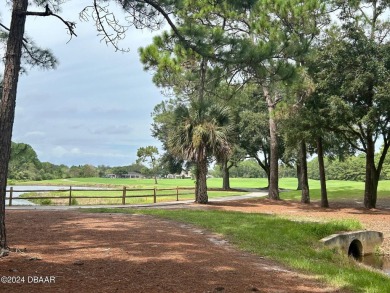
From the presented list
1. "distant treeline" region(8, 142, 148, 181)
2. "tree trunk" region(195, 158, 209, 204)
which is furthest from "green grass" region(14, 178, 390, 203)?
"tree trunk" region(195, 158, 209, 204)

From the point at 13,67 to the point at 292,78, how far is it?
23.6 ft

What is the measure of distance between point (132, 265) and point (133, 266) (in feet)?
0.22

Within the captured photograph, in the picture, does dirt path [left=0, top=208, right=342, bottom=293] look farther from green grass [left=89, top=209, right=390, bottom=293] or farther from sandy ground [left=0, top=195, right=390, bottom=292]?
green grass [left=89, top=209, right=390, bottom=293]

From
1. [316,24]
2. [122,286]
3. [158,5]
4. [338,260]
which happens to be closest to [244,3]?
[158,5]

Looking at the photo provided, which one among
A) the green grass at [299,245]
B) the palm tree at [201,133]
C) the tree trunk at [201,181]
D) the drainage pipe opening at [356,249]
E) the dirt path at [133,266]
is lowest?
the drainage pipe opening at [356,249]

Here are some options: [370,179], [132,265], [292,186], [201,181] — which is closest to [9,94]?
[132,265]

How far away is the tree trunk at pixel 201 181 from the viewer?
20312 millimetres

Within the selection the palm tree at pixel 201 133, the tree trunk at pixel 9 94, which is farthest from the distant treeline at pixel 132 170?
the tree trunk at pixel 9 94

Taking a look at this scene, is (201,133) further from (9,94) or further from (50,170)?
(50,170)

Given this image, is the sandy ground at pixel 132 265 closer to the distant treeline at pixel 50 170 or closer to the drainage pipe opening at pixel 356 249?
the drainage pipe opening at pixel 356 249

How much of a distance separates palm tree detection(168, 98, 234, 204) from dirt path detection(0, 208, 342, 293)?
10.7 m

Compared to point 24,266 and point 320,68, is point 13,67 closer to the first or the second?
point 24,266

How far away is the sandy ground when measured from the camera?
4.85m

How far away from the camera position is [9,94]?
6504 millimetres
